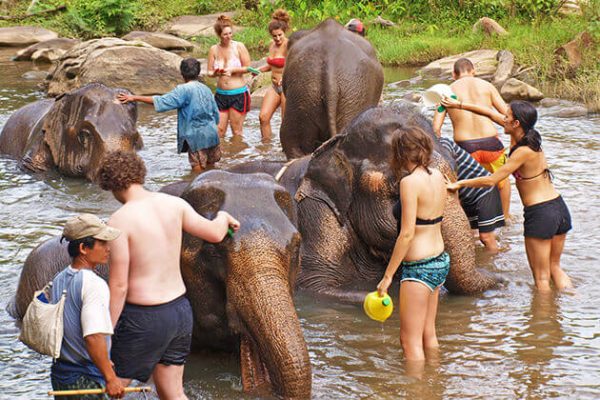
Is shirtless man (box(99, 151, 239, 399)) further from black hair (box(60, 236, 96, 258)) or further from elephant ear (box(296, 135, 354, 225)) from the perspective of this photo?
elephant ear (box(296, 135, 354, 225))

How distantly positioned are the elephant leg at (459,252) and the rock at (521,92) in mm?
8551

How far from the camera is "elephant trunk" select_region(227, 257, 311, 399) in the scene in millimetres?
4848

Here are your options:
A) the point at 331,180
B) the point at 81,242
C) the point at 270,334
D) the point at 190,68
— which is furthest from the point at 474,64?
the point at 81,242

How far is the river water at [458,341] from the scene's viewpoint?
5.73 metres

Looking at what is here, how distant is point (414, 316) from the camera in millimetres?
5895

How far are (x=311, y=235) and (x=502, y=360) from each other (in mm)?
1847

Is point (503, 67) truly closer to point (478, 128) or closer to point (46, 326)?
point (478, 128)

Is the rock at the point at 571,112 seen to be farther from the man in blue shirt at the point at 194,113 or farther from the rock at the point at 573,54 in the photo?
the man in blue shirt at the point at 194,113

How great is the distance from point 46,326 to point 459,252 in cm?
324

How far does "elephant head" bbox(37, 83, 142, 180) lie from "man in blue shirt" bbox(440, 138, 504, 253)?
3.90 meters

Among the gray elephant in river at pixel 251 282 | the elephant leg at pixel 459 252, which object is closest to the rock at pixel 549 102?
the elephant leg at pixel 459 252

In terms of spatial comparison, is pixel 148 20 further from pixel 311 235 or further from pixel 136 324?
pixel 136 324

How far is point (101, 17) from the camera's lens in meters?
26.7

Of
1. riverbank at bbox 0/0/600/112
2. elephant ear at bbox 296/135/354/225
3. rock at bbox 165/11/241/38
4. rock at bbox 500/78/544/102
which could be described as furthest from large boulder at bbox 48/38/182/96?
elephant ear at bbox 296/135/354/225
